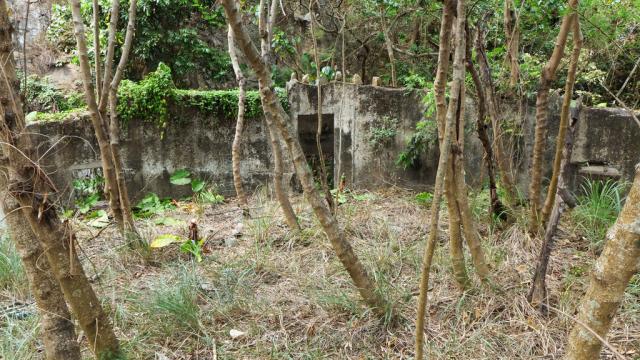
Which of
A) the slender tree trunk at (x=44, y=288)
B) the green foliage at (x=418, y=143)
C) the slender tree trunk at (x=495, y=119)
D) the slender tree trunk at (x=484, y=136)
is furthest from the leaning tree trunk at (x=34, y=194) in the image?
the green foliage at (x=418, y=143)

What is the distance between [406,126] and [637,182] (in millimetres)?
4249

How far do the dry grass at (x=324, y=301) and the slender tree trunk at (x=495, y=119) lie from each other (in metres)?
0.38

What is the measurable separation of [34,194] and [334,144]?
4.40 m

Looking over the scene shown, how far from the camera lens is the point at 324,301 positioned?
2.72 m

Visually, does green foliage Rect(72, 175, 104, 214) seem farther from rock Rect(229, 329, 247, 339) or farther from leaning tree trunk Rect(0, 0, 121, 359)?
leaning tree trunk Rect(0, 0, 121, 359)

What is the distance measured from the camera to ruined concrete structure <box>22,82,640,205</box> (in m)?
4.46

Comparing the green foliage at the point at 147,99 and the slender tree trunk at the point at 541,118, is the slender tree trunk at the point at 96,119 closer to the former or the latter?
the green foliage at the point at 147,99

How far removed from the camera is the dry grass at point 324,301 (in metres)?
2.41

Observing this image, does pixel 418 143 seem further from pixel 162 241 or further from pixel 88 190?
pixel 88 190

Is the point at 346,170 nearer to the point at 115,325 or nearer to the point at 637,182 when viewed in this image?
the point at 115,325

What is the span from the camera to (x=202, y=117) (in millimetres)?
6199

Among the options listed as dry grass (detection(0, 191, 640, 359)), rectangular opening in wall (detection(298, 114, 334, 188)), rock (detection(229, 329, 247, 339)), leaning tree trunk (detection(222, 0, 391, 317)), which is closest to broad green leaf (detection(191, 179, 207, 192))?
rectangular opening in wall (detection(298, 114, 334, 188))

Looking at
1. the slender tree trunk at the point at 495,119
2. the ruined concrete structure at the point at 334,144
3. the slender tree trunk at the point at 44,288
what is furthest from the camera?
the ruined concrete structure at the point at 334,144

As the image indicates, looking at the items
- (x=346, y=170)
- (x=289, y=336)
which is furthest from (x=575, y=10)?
(x=346, y=170)
